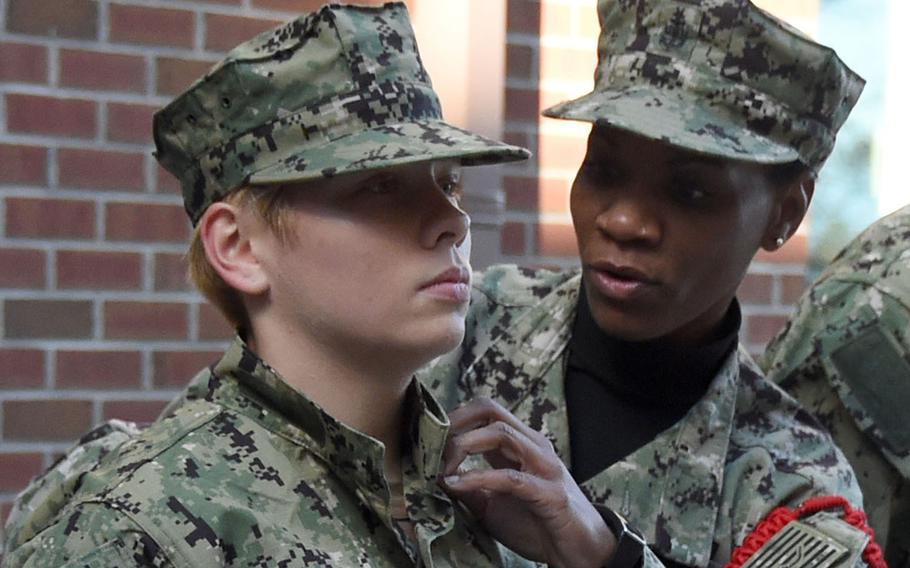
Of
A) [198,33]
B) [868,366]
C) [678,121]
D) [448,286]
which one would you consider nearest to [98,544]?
[448,286]

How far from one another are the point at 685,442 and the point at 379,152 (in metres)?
0.82

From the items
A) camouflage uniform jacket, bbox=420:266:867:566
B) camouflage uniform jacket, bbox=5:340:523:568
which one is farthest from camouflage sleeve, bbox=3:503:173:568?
camouflage uniform jacket, bbox=420:266:867:566

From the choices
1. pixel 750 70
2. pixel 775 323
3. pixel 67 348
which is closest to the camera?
pixel 750 70

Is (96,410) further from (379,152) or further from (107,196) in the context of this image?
(379,152)

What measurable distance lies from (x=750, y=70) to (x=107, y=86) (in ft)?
4.49

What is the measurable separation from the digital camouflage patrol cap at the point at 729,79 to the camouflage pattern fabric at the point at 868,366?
0.40 metres

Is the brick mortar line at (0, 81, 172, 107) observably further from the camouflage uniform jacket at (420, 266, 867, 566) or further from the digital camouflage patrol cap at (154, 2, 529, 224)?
the digital camouflage patrol cap at (154, 2, 529, 224)

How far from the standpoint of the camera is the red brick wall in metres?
2.80

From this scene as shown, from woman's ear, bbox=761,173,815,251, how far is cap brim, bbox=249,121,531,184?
2.41 feet

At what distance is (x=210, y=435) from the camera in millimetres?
1492

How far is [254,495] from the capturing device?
146 centimetres

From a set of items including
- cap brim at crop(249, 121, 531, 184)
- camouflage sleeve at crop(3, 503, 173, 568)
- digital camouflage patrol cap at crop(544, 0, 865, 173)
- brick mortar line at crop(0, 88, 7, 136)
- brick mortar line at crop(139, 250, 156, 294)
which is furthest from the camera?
brick mortar line at crop(139, 250, 156, 294)

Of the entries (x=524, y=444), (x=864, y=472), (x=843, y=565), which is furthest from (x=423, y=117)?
(x=864, y=472)

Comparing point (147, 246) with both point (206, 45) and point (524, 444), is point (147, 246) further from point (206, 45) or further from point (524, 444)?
point (524, 444)
